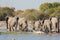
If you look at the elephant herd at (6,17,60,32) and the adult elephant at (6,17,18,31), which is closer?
the elephant herd at (6,17,60,32)

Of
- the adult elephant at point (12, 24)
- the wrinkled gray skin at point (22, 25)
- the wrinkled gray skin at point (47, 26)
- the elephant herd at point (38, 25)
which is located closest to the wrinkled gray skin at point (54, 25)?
the elephant herd at point (38, 25)

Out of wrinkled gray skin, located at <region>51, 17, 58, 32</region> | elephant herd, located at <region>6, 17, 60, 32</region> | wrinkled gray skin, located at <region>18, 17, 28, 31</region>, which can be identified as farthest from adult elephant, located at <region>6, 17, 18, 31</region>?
wrinkled gray skin, located at <region>51, 17, 58, 32</region>

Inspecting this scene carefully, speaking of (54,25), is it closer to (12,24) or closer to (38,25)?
(38,25)

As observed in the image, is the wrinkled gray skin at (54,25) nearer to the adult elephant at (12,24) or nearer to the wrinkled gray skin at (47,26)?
the wrinkled gray skin at (47,26)

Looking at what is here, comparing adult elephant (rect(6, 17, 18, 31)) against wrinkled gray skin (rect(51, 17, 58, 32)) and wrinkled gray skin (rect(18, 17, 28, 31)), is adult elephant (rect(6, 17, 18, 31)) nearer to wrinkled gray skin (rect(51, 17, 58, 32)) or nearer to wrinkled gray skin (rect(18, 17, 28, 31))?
wrinkled gray skin (rect(18, 17, 28, 31))

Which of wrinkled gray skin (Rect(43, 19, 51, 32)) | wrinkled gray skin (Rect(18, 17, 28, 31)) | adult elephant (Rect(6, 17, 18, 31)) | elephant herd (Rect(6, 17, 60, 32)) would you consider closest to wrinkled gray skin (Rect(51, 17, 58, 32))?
elephant herd (Rect(6, 17, 60, 32))

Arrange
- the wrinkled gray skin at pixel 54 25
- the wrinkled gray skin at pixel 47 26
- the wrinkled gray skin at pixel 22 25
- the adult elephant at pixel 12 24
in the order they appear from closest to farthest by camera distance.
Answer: the wrinkled gray skin at pixel 54 25 → the wrinkled gray skin at pixel 47 26 → the wrinkled gray skin at pixel 22 25 → the adult elephant at pixel 12 24

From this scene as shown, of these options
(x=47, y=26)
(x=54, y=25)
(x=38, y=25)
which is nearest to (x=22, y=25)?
(x=38, y=25)

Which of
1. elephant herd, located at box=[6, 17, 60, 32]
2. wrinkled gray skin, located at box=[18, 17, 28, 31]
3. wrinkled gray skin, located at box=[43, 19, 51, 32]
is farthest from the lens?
wrinkled gray skin, located at box=[18, 17, 28, 31]

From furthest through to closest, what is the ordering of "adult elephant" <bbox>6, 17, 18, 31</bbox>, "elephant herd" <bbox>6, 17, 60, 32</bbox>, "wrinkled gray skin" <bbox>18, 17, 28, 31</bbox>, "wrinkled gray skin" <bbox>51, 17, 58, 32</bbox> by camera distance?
1. "adult elephant" <bbox>6, 17, 18, 31</bbox>
2. "wrinkled gray skin" <bbox>18, 17, 28, 31</bbox>
3. "elephant herd" <bbox>6, 17, 60, 32</bbox>
4. "wrinkled gray skin" <bbox>51, 17, 58, 32</bbox>

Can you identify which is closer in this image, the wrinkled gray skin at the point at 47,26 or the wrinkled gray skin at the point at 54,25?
the wrinkled gray skin at the point at 54,25

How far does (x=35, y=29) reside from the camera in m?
44.2

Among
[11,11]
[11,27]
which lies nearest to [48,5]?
[11,11]

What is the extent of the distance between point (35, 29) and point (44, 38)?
383 inches
